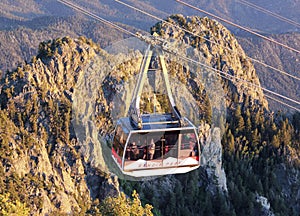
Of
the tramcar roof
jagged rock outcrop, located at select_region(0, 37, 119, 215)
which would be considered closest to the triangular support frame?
the tramcar roof

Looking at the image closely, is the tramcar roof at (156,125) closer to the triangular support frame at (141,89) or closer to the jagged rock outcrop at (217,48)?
the triangular support frame at (141,89)

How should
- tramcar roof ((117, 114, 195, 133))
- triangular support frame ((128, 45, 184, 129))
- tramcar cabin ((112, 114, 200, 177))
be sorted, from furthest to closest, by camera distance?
tramcar cabin ((112, 114, 200, 177)) → tramcar roof ((117, 114, 195, 133)) → triangular support frame ((128, 45, 184, 129))

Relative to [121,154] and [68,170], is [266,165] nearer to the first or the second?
[68,170]

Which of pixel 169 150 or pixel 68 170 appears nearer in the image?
pixel 169 150

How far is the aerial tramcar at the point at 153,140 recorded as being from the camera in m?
31.5

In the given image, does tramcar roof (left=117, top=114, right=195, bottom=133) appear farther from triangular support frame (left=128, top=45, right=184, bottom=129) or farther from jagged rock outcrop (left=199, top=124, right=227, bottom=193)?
jagged rock outcrop (left=199, top=124, right=227, bottom=193)

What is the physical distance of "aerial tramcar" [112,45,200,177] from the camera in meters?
31.5

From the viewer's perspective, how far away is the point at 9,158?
5997 cm

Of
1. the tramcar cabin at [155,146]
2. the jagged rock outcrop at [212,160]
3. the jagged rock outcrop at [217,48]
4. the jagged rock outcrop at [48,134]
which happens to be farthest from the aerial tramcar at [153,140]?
the jagged rock outcrop at [217,48]

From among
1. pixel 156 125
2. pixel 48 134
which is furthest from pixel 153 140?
pixel 48 134

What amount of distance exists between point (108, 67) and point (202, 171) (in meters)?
20.8

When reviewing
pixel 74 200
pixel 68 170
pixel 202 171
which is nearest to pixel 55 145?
pixel 68 170

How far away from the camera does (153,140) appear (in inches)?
1272

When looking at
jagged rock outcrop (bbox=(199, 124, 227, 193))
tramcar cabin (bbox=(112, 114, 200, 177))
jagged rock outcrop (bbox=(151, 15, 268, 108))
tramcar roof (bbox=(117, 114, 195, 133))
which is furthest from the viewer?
jagged rock outcrop (bbox=(151, 15, 268, 108))
